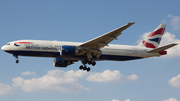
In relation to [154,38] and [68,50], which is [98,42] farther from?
[154,38]

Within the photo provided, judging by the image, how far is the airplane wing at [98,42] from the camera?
93.5 ft

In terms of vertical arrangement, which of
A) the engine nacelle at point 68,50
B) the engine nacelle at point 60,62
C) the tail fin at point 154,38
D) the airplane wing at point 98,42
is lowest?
the engine nacelle at point 60,62

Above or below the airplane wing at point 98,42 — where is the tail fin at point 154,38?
above

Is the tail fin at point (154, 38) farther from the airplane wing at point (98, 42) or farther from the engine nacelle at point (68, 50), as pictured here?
the engine nacelle at point (68, 50)

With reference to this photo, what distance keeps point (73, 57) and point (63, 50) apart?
263 cm

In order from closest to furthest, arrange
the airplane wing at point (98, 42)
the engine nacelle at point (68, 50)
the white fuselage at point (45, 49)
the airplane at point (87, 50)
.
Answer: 1. the airplane wing at point (98, 42)
2. the engine nacelle at point (68, 50)
3. the airplane at point (87, 50)
4. the white fuselage at point (45, 49)

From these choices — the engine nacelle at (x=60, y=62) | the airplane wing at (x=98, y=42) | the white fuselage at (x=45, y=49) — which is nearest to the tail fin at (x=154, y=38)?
the white fuselage at (x=45, y=49)

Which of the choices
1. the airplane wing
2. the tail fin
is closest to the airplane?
the airplane wing

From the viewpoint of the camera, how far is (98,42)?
31.1m

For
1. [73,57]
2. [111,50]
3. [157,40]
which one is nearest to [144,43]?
[157,40]

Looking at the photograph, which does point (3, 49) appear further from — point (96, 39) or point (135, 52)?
point (135, 52)

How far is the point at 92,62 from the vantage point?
34.7m

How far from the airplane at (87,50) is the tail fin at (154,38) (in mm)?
1029

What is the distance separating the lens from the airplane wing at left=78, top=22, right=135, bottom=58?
28.5 m
